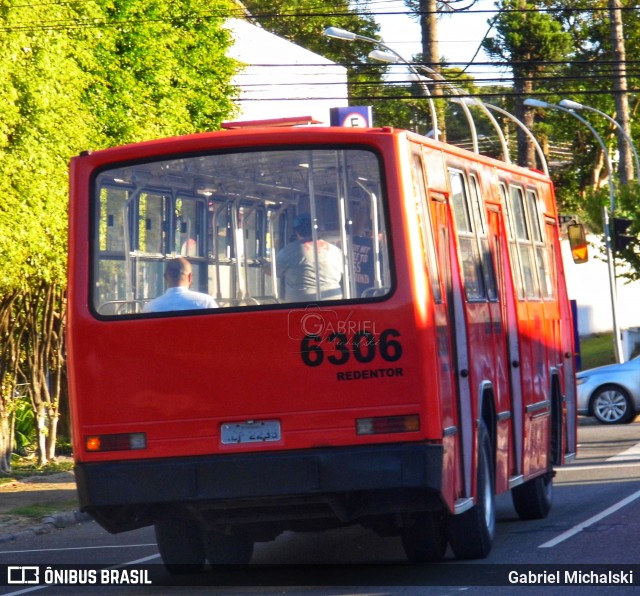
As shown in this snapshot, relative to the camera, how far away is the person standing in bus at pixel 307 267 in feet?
29.5

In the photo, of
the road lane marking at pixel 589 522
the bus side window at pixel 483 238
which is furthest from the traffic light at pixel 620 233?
the bus side window at pixel 483 238

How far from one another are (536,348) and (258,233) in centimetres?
437

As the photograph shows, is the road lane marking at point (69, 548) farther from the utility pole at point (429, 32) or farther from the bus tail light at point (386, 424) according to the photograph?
the utility pole at point (429, 32)

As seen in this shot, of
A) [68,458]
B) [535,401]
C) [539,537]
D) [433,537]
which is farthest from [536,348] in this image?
[68,458]

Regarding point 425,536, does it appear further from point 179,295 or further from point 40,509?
point 40,509

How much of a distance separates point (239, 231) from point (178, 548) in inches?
98.1

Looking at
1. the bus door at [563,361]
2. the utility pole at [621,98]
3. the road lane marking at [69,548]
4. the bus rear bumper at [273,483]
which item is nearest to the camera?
the bus rear bumper at [273,483]

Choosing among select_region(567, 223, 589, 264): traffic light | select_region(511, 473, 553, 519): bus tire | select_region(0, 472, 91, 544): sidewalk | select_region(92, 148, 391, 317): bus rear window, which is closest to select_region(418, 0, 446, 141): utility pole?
select_region(567, 223, 589, 264): traffic light

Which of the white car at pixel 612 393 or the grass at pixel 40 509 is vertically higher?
the white car at pixel 612 393

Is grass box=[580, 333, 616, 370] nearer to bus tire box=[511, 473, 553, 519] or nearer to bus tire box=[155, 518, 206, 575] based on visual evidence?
bus tire box=[511, 473, 553, 519]

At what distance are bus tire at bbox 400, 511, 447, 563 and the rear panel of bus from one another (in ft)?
3.59

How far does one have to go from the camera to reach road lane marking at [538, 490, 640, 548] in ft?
36.1

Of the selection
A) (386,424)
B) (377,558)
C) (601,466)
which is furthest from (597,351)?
(386,424)

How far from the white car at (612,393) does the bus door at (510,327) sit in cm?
1355
